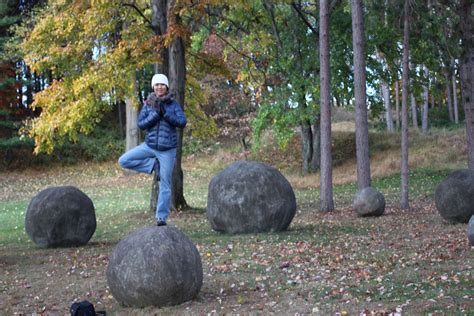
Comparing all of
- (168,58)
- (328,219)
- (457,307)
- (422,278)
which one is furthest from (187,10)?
(457,307)

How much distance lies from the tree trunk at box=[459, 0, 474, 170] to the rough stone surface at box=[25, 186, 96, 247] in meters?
13.4

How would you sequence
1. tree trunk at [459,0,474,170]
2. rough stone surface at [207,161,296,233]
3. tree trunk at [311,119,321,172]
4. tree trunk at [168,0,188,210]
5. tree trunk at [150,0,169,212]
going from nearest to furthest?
rough stone surface at [207,161,296,233], tree trunk at [168,0,188,210], tree trunk at [150,0,169,212], tree trunk at [459,0,474,170], tree trunk at [311,119,321,172]

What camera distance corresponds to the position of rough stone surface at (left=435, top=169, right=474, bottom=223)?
14852 mm

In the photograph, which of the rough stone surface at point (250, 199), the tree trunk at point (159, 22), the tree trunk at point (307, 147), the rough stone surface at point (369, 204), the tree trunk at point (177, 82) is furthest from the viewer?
the tree trunk at point (307, 147)

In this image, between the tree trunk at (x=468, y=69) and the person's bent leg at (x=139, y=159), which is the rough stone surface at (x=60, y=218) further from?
the tree trunk at (x=468, y=69)

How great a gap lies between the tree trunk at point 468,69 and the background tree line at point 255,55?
1.8 inches

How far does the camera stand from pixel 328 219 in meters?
17.8

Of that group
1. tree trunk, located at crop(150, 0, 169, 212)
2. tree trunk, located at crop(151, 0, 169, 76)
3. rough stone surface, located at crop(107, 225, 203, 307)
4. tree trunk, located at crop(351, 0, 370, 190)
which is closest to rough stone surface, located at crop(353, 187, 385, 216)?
tree trunk, located at crop(351, 0, 370, 190)

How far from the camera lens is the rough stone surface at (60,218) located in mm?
14070

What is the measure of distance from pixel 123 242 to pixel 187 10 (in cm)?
1221

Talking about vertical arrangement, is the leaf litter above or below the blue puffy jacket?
below

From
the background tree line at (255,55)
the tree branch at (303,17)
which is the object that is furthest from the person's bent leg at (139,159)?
the tree branch at (303,17)

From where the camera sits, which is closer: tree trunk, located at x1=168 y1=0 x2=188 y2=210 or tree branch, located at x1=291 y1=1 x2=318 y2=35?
tree trunk, located at x1=168 y1=0 x2=188 y2=210

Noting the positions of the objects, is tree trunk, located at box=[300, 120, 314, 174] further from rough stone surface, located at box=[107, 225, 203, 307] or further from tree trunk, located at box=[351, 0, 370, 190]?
rough stone surface, located at box=[107, 225, 203, 307]
